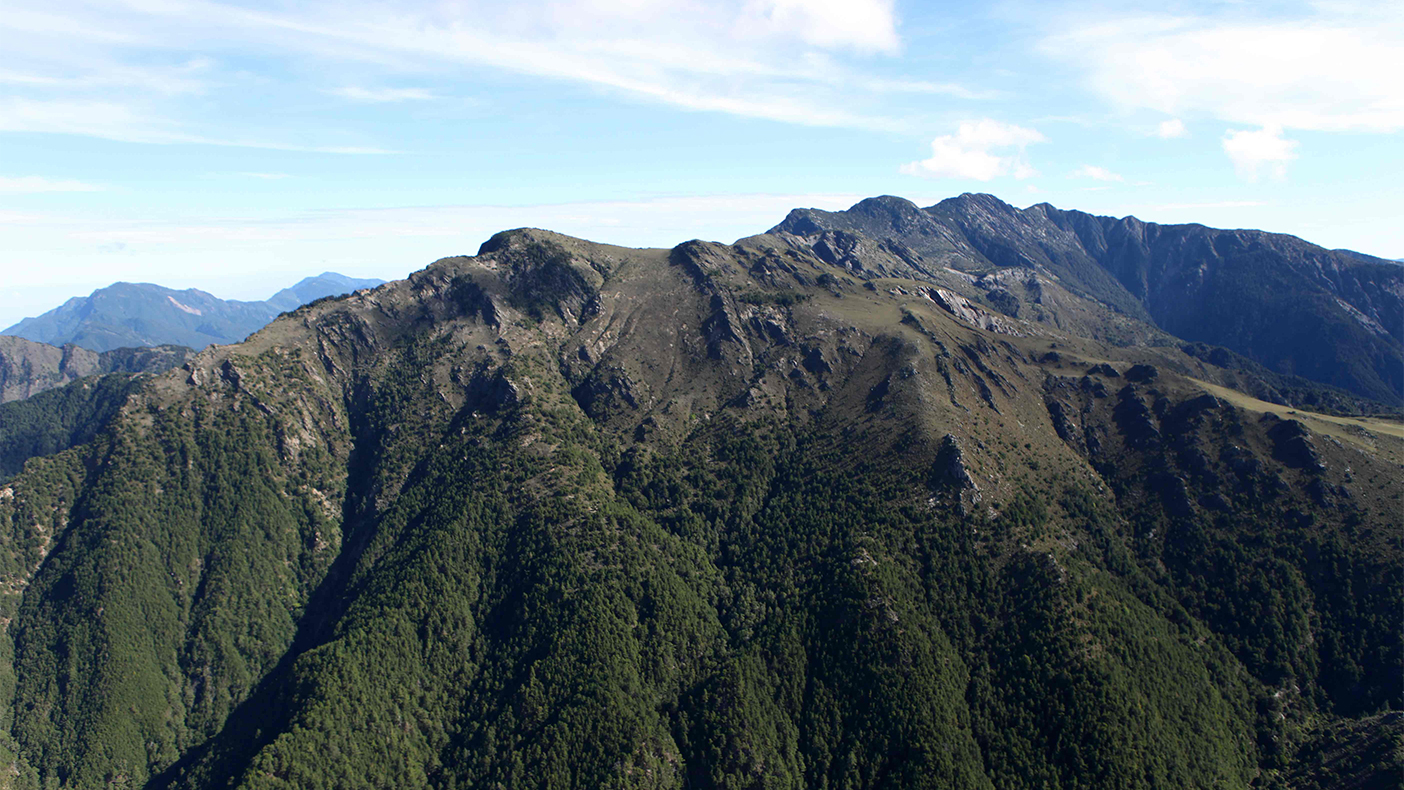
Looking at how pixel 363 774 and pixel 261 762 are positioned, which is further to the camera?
pixel 363 774

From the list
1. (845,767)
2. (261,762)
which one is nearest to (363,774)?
(261,762)

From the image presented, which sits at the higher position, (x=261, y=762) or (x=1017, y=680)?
(x=1017, y=680)

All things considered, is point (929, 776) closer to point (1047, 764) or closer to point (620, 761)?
point (1047, 764)

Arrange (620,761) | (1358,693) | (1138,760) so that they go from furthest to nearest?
(1358,693) → (620,761) → (1138,760)

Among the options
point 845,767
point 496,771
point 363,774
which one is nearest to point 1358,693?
point 845,767

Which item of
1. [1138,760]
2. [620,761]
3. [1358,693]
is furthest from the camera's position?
[1358,693]

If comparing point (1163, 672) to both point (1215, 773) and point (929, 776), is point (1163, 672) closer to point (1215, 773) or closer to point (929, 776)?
point (1215, 773)

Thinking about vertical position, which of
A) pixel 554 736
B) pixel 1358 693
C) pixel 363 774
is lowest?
pixel 363 774

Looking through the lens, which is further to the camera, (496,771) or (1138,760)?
(496,771)

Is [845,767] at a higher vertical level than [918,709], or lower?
lower
